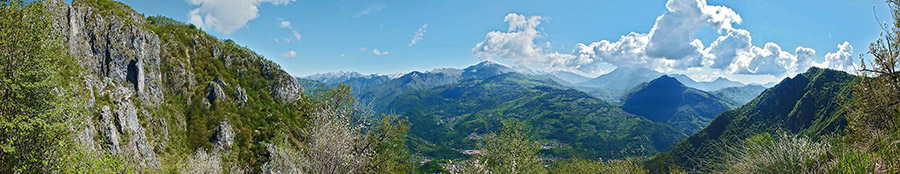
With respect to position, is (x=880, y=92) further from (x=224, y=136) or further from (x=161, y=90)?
(x=161, y=90)

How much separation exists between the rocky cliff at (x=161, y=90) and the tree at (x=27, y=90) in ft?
68.5

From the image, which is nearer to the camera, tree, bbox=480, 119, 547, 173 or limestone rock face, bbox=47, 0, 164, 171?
tree, bbox=480, 119, 547, 173

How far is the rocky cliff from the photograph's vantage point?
43.3 metres

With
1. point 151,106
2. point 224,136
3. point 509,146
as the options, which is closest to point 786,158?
point 509,146

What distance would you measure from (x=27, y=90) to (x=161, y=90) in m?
52.8

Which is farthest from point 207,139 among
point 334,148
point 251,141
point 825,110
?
point 825,110

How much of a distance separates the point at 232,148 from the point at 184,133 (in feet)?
24.9

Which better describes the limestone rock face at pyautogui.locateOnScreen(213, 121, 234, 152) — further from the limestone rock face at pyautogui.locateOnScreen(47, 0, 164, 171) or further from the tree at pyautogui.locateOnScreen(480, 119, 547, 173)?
the tree at pyautogui.locateOnScreen(480, 119, 547, 173)

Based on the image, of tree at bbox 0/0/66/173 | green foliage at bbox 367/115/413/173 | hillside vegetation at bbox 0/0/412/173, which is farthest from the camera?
green foliage at bbox 367/115/413/173

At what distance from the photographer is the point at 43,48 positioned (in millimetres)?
15578

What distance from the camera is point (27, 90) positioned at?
1517 cm

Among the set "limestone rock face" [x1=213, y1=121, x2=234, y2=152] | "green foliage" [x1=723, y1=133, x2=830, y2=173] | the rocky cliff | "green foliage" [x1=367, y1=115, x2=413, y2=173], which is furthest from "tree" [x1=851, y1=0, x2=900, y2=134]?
"limestone rock face" [x1=213, y1=121, x2=234, y2=152]

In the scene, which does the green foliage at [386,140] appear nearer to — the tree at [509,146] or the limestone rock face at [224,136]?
the tree at [509,146]

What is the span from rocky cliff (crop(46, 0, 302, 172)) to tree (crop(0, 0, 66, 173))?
68.5 feet
